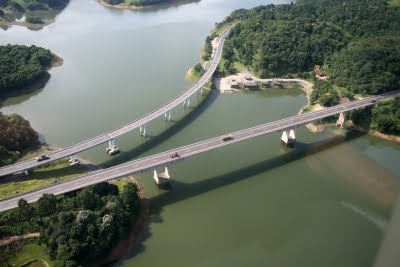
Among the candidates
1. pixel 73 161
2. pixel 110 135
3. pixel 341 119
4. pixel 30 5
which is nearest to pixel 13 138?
pixel 73 161

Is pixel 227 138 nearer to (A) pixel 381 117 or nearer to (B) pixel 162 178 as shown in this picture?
(B) pixel 162 178

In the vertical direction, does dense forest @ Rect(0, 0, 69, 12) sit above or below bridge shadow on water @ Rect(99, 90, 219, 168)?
above

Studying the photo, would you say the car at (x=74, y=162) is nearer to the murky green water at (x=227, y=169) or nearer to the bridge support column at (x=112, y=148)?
the murky green water at (x=227, y=169)

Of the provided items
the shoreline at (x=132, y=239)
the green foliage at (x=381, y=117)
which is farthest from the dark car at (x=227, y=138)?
the green foliage at (x=381, y=117)

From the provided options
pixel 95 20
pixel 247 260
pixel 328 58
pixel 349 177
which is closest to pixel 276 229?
pixel 247 260

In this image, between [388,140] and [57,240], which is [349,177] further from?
[57,240]

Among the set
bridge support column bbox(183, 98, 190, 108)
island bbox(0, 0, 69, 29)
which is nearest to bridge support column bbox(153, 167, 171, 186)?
bridge support column bbox(183, 98, 190, 108)

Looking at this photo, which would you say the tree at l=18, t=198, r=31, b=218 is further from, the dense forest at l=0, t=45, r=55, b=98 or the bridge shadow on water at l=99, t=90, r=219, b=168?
the dense forest at l=0, t=45, r=55, b=98
